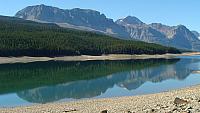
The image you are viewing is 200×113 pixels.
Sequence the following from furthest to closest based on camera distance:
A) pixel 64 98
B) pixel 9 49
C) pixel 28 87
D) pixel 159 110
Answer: pixel 9 49 → pixel 28 87 → pixel 64 98 → pixel 159 110

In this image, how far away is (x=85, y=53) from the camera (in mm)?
188875

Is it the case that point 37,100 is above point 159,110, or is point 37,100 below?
below

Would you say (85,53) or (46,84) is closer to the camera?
(46,84)

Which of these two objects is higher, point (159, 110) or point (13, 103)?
point (159, 110)

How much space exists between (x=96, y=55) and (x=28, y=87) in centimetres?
12307

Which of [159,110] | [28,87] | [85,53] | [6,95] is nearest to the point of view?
[159,110]

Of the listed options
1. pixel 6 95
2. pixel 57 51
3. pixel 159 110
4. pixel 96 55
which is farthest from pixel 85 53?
pixel 159 110

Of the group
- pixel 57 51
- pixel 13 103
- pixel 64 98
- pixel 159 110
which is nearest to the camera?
pixel 159 110

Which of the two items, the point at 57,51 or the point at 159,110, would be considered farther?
the point at 57,51

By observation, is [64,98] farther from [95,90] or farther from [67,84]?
[67,84]

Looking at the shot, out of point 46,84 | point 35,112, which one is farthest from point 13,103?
point 46,84

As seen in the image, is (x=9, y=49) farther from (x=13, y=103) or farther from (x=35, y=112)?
(x=35, y=112)

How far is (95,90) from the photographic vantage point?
61.8 meters

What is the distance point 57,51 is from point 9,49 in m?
26.7
